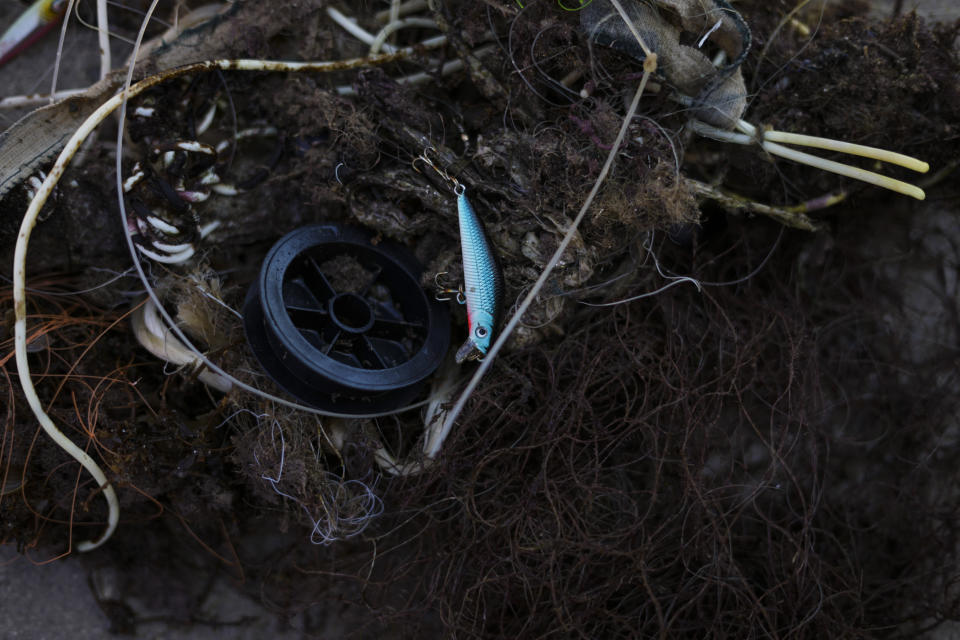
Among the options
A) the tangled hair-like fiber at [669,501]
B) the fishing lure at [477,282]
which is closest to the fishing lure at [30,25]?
the fishing lure at [477,282]

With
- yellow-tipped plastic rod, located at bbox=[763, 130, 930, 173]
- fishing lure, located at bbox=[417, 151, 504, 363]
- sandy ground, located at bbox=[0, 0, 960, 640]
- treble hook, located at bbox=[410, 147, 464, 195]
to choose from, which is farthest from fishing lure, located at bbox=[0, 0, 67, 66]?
yellow-tipped plastic rod, located at bbox=[763, 130, 930, 173]

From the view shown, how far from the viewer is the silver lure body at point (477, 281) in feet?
5.83

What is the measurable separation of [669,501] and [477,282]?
2.83 feet

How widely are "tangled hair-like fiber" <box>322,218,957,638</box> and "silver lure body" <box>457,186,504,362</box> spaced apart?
189 mm

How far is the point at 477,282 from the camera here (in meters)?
1.78

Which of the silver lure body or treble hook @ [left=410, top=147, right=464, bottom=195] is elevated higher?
treble hook @ [left=410, top=147, right=464, bottom=195]

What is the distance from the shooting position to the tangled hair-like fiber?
1.92 metres

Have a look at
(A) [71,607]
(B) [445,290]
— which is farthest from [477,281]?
(A) [71,607]

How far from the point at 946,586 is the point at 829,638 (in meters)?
0.39

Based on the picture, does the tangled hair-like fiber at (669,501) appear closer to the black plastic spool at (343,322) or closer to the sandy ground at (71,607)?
the black plastic spool at (343,322)

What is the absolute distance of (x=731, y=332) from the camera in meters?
2.05

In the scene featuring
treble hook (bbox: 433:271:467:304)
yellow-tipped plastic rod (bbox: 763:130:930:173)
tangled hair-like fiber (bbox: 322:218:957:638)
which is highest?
yellow-tipped plastic rod (bbox: 763:130:930:173)

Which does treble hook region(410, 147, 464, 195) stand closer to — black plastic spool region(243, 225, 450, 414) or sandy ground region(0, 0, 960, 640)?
black plastic spool region(243, 225, 450, 414)

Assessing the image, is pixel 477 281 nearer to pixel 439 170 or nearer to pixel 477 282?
pixel 477 282
